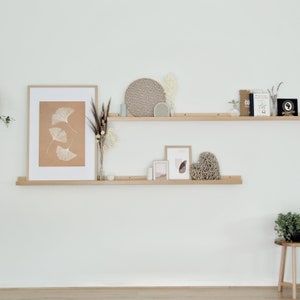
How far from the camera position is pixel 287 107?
385cm

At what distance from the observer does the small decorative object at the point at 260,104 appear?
381 cm

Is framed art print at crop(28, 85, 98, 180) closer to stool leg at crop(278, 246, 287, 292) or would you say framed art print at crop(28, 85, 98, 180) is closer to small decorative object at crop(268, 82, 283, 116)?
small decorative object at crop(268, 82, 283, 116)

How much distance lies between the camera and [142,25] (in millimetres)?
3947

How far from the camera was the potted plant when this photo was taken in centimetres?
354

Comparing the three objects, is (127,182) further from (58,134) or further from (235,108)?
(235,108)

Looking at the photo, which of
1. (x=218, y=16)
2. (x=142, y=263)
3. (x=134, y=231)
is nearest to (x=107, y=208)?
(x=134, y=231)

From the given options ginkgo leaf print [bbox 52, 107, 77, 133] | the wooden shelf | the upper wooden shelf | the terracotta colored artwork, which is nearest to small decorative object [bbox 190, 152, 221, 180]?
the wooden shelf

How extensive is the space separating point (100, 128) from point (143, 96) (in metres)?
0.46

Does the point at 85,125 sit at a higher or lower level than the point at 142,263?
higher

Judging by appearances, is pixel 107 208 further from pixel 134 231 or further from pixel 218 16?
pixel 218 16

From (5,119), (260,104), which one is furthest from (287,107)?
(5,119)

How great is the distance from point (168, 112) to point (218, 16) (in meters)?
0.97

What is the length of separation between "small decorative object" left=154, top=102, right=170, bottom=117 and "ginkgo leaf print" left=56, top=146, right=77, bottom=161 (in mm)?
783

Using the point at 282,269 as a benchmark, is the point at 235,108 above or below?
above
